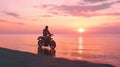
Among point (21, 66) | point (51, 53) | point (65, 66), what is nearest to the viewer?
point (21, 66)

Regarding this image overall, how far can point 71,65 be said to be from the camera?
1645 centimetres

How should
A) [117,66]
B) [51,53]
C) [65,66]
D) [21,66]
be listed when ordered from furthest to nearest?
[51,53] < [117,66] < [65,66] < [21,66]

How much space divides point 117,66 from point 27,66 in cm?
988

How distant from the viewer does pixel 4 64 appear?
15.4 metres

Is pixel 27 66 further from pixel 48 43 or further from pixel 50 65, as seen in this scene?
pixel 48 43

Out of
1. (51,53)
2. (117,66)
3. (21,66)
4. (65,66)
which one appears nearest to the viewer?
(21,66)

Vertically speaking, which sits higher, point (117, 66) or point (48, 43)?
point (48, 43)

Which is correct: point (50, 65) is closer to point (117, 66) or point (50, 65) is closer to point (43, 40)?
point (117, 66)

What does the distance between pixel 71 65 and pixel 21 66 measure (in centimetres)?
345

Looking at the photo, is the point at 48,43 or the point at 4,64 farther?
the point at 48,43

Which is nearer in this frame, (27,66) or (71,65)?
(27,66)

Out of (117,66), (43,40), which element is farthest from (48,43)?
(117,66)

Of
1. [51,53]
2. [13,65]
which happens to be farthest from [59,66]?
[51,53]

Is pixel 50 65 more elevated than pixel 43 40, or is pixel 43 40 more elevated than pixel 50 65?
pixel 43 40
